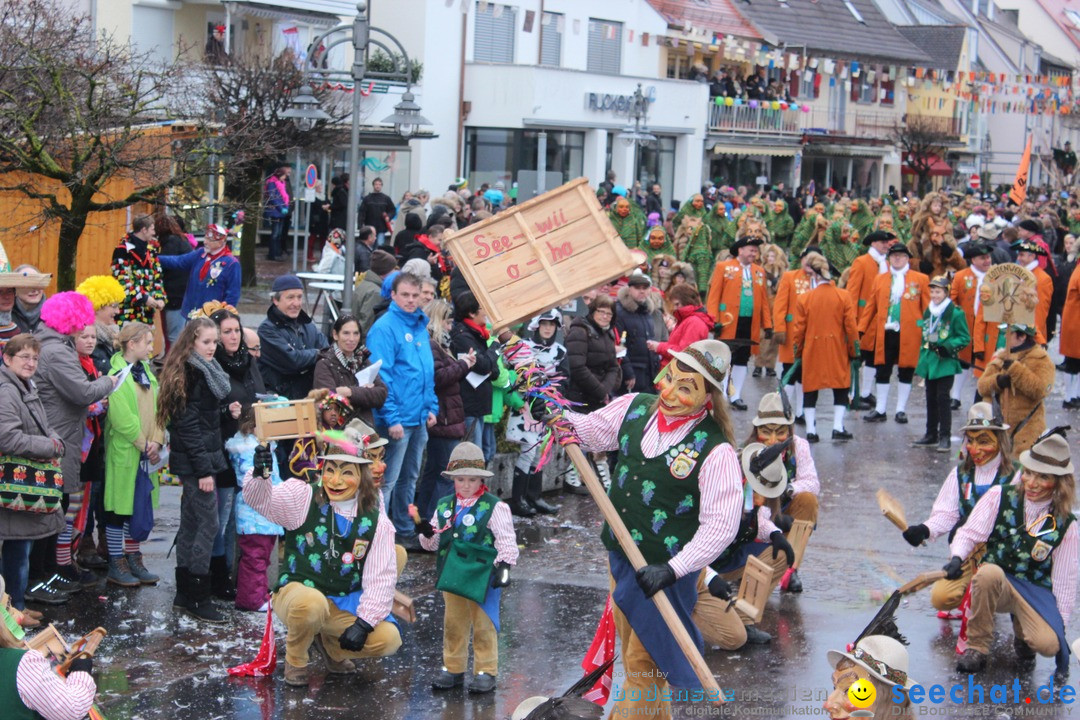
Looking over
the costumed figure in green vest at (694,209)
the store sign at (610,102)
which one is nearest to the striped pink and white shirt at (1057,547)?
the costumed figure in green vest at (694,209)

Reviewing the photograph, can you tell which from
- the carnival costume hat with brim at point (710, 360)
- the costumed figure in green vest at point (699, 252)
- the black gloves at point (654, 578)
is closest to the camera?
the black gloves at point (654, 578)

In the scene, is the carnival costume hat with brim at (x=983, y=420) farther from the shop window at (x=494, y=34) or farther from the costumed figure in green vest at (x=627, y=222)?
the shop window at (x=494, y=34)

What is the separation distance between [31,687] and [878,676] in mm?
3008

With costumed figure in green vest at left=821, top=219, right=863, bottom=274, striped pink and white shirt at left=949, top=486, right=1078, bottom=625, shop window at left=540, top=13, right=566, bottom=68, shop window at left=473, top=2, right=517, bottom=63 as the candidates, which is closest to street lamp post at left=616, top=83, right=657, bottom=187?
shop window at left=540, top=13, right=566, bottom=68

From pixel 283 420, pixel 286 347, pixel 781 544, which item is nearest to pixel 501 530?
pixel 283 420

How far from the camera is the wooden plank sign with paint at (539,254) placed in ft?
22.4

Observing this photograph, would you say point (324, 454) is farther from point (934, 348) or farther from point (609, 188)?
point (609, 188)

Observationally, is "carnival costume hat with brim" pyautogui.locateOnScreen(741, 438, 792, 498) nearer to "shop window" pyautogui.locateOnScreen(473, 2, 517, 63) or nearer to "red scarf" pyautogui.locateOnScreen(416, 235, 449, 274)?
"red scarf" pyautogui.locateOnScreen(416, 235, 449, 274)

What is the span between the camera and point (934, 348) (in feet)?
45.5

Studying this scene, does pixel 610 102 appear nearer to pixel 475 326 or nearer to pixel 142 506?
pixel 475 326

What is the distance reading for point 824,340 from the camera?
553 inches

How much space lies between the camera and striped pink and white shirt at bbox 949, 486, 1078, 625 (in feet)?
25.8

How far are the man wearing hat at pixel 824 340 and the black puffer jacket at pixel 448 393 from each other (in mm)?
4948

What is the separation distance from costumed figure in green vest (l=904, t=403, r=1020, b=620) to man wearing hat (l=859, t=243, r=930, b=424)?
6.13 m
